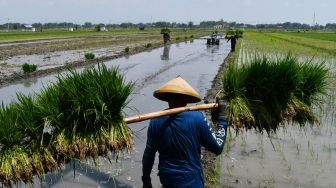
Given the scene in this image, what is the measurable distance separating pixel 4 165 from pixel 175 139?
1681 millimetres

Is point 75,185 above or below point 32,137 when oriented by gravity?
below

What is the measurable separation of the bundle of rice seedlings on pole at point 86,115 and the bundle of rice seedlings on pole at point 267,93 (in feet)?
5.00

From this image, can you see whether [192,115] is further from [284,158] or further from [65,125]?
[284,158]

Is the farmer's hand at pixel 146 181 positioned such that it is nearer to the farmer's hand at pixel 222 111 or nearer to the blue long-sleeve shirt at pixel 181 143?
the blue long-sleeve shirt at pixel 181 143

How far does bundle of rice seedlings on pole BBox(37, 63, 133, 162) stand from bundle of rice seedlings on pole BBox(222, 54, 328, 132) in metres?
1.52

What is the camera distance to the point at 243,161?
6875 millimetres

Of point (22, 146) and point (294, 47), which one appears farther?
point (294, 47)

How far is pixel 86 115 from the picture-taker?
13.0 ft

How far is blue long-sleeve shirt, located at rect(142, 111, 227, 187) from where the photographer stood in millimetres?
2891

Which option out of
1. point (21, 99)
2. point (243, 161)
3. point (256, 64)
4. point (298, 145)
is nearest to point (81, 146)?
point (21, 99)

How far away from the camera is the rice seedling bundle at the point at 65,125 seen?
380 centimetres

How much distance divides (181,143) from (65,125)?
154 cm

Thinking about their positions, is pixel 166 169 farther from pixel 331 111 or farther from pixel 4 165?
pixel 331 111

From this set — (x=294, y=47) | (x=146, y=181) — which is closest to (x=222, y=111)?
(x=146, y=181)
